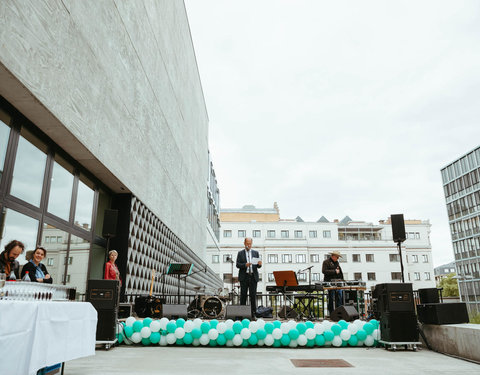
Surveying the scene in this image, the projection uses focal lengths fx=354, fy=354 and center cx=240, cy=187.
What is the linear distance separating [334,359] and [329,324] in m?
1.05

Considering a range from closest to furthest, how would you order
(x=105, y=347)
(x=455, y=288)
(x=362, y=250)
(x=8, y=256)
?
(x=8, y=256) < (x=105, y=347) < (x=362, y=250) < (x=455, y=288)

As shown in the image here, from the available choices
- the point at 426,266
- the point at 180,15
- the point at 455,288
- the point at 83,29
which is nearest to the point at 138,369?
the point at 83,29

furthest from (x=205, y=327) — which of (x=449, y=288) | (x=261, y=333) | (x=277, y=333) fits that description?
(x=449, y=288)

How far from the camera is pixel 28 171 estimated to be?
16.7 feet

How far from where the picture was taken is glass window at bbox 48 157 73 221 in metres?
5.81

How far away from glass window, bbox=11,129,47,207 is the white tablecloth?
8.65 feet

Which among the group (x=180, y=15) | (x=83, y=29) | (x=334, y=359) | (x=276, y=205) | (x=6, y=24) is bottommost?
(x=334, y=359)

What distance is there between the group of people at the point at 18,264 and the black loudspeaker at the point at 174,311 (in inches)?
96.6

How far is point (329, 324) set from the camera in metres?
5.56

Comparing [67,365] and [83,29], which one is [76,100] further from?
[67,365]

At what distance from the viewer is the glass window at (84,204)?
676 centimetres

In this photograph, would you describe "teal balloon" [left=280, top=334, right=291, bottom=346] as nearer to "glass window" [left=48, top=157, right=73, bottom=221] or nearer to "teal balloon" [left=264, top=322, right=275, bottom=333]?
"teal balloon" [left=264, top=322, right=275, bottom=333]

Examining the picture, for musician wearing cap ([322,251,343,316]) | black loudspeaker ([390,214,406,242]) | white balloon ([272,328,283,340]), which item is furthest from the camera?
musician wearing cap ([322,251,343,316])

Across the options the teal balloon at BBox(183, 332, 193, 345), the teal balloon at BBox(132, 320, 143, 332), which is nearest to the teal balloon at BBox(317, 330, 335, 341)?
the teal balloon at BBox(183, 332, 193, 345)
